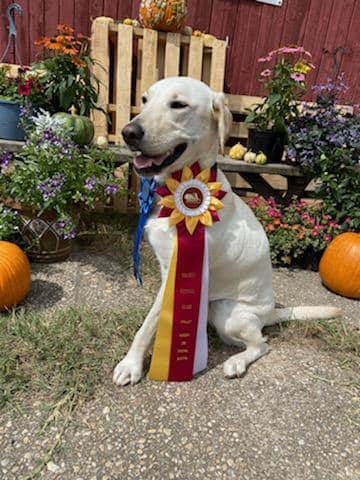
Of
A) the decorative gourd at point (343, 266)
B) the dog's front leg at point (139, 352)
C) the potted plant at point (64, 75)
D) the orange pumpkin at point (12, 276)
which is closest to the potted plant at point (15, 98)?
the potted plant at point (64, 75)

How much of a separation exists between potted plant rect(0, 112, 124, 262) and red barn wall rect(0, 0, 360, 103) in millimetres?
1939

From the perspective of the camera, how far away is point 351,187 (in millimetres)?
3664

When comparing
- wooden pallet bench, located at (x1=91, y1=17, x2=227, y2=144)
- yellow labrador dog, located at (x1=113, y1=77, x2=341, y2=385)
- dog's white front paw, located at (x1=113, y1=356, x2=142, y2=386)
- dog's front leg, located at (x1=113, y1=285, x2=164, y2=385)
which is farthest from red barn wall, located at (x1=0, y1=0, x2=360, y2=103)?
dog's white front paw, located at (x1=113, y1=356, x2=142, y2=386)

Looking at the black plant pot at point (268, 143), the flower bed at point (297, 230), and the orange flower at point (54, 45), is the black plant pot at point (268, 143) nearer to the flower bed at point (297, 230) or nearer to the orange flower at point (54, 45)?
the flower bed at point (297, 230)

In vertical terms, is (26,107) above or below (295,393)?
above

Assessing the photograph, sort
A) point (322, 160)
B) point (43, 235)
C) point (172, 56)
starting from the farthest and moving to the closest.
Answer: point (172, 56) < point (322, 160) < point (43, 235)

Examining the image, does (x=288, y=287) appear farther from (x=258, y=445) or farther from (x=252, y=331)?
(x=258, y=445)

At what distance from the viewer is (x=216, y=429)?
70.0 inches

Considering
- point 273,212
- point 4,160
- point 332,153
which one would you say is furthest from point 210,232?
point 332,153

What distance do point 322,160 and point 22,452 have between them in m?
3.44

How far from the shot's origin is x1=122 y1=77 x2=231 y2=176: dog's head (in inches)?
66.8

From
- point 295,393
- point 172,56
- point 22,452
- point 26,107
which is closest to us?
point 22,452

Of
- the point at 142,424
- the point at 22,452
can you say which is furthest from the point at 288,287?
the point at 22,452

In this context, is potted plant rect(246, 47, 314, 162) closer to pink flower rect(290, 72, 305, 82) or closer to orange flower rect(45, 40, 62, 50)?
pink flower rect(290, 72, 305, 82)
